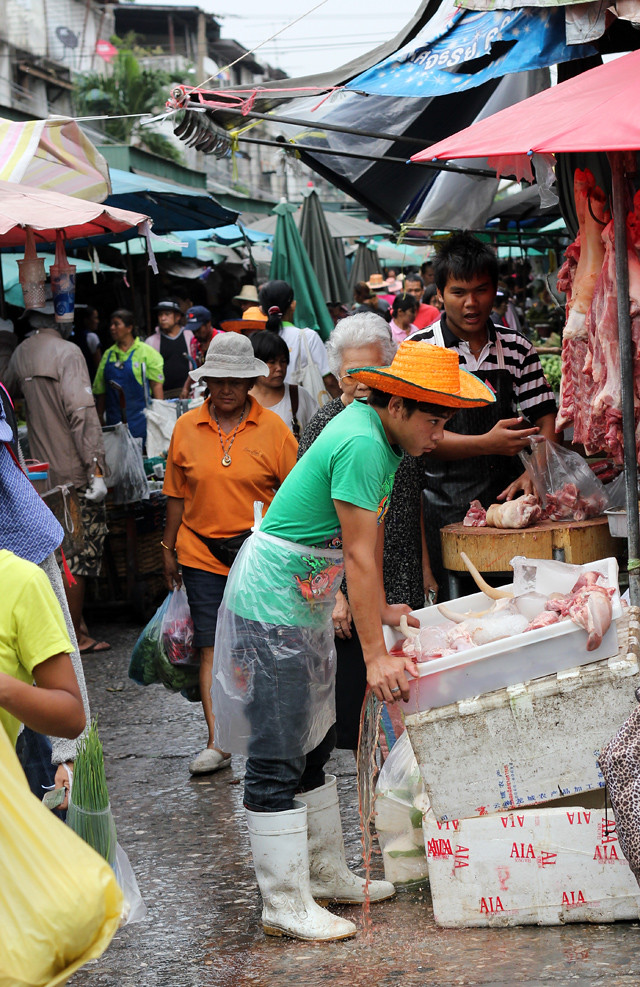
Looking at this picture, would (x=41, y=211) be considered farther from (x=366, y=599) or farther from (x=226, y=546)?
(x=366, y=599)

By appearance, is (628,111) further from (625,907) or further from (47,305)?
(47,305)

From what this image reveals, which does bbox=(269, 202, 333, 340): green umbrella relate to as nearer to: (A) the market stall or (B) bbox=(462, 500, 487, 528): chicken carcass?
(A) the market stall

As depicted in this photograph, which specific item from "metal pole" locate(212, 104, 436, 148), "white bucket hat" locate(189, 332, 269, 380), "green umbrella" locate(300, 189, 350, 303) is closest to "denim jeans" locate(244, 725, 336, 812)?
"white bucket hat" locate(189, 332, 269, 380)

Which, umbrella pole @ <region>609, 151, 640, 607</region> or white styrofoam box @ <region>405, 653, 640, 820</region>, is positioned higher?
umbrella pole @ <region>609, 151, 640, 607</region>

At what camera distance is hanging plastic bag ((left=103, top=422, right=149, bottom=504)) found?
27.2 ft

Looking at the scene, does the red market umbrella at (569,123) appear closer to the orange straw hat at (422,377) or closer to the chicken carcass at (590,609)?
the orange straw hat at (422,377)

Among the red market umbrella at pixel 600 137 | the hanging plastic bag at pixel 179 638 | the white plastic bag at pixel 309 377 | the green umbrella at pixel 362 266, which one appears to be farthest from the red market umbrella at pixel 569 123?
the green umbrella at pixel 362 266

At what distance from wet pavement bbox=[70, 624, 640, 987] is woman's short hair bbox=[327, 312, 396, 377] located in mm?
2022

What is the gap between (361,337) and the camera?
421 centimetres

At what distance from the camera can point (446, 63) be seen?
212 inches

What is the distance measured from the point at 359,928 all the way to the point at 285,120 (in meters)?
4.12

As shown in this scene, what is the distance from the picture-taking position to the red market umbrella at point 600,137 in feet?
11.0

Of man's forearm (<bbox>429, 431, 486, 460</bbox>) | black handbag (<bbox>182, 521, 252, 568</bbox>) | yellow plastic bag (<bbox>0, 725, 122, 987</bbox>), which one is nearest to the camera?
yellow plastic bag (<bbox>0, 725, 122, 987</bbox>)

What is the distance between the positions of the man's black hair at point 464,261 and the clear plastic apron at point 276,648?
5.77 ft
